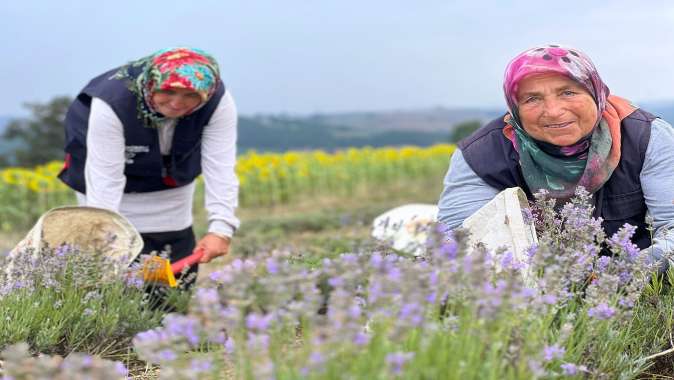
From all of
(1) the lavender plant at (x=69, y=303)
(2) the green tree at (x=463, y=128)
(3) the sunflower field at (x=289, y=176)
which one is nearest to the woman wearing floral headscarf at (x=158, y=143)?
(1) the lavender plant at (x=69, y=303)

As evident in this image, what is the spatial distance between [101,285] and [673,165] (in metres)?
2.35

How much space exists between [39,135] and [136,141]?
28.2m

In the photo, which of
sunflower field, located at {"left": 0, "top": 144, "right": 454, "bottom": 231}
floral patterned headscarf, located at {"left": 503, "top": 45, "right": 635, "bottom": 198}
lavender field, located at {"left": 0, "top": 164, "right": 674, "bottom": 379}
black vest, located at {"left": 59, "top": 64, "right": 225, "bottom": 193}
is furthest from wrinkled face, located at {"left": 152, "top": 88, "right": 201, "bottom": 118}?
sunflower field, located at {"left": 0, "top": 144, "right": 454, "bottom": 231}

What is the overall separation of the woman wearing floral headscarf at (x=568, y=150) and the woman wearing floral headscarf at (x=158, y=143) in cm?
140

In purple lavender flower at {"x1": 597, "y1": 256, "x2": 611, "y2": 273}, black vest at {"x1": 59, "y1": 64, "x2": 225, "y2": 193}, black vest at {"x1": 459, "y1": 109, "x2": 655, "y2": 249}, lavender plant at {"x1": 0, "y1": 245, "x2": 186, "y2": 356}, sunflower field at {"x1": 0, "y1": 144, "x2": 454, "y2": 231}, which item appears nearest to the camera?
purple lavender flower at {"x1": 597, "y1": 256, "x2": 611, "y2": 273}

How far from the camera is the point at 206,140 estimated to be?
4.31 metres

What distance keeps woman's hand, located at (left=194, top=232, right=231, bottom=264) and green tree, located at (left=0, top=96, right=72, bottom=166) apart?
26.8 m

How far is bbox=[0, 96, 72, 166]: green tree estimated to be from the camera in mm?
29328

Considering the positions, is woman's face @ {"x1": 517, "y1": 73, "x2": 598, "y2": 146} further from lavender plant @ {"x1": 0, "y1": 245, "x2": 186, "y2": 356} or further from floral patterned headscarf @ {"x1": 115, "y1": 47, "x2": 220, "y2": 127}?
lavender plant @ {"x1": 0, "y1": 245, "x2": 186, "y2": 356}

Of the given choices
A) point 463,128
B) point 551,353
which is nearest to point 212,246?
point 551,353

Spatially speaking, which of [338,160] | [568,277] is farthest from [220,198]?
[338,160]

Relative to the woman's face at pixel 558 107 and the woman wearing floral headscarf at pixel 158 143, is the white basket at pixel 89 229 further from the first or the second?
the woman's face at pixel 558 107

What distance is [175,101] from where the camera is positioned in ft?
12.5

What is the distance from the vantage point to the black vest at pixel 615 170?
3074mm
